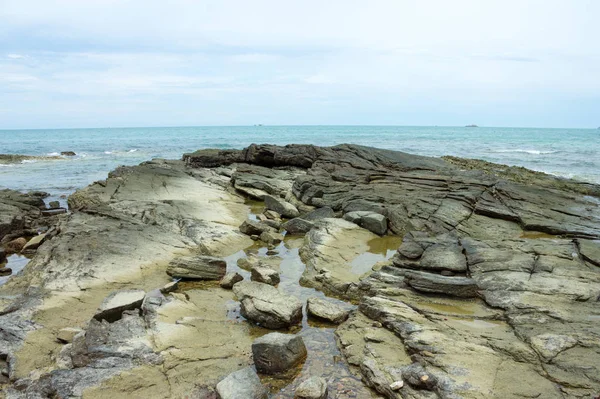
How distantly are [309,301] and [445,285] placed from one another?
2766 millimetres

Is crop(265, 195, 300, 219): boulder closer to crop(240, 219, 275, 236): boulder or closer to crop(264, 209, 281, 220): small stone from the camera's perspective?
crop(264, 209, 281, 220): small stone

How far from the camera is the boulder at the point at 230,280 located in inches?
376

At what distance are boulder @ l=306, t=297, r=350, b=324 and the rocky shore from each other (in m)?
0.03

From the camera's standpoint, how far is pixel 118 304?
7.62 metres

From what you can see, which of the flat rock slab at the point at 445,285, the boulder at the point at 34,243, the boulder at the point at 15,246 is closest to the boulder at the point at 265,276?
the flat rock slab at the point at 445,285

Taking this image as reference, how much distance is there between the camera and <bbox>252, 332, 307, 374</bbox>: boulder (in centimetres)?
639

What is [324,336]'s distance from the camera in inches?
296

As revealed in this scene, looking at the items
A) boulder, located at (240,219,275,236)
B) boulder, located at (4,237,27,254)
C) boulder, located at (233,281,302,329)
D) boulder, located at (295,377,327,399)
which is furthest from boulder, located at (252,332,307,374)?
boulder, located at (4,237,27,254)

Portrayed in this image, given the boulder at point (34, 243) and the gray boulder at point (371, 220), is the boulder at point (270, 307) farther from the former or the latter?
the boulder at point (34, 243)

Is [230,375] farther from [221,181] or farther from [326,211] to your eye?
[221,181]

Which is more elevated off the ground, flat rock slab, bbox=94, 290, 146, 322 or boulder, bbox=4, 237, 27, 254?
Answer: flat rock slab, bbox=94, 290, 146, 322

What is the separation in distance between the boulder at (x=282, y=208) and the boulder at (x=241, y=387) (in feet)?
34.6

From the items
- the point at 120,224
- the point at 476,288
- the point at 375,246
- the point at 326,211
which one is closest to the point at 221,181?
the point at 326,211

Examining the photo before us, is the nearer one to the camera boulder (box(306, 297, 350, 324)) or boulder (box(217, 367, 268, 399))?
boulder (box(217, 367, 268, 399))
